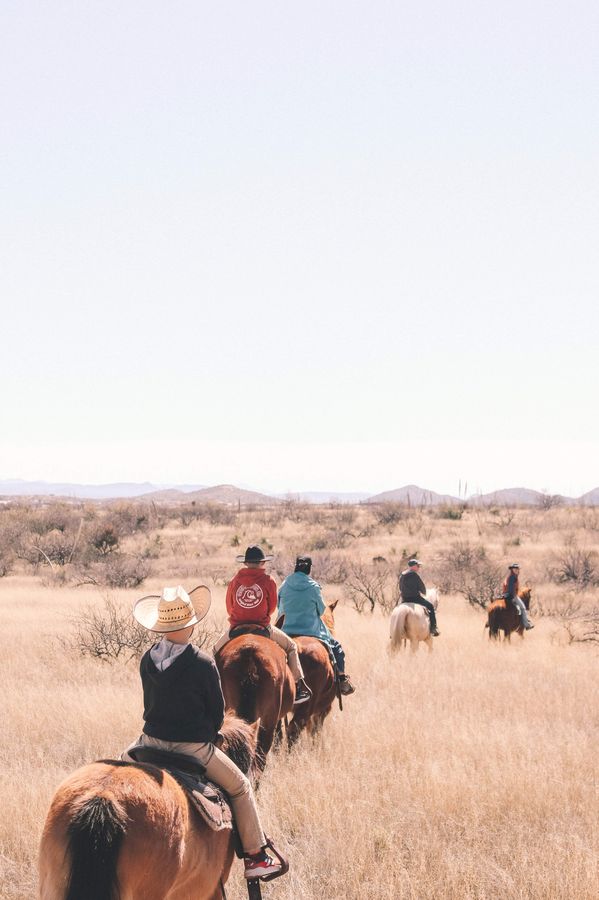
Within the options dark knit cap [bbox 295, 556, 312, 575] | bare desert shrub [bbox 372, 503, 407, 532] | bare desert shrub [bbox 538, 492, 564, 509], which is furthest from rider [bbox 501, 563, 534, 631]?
bare desert shrub [bbox 538, 492, 564, 509]

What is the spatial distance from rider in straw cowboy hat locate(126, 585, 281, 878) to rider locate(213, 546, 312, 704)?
339cm

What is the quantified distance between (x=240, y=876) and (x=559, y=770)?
3.61 meters

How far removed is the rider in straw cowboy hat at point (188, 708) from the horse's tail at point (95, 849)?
3.32ft

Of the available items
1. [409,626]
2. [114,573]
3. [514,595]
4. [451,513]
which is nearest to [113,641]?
[409,626]

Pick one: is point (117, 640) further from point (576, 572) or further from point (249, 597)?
point (576, 572)

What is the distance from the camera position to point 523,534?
3944 centimetres

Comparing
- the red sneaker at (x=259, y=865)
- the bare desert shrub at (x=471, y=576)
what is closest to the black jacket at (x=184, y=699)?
the red sneaker at (x=259, y=865)

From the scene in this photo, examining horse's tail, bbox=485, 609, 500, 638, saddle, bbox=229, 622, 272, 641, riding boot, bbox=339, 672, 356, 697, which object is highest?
saddle, bbox=229, 622, 272, 641

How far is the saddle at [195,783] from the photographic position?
3.79 m

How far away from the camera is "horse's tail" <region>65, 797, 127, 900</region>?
2939mm

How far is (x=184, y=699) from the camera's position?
4102mm

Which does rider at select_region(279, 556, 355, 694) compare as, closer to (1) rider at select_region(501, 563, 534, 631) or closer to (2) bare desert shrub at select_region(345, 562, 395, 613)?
(1) rider at select_region(501, 563, 534, 631)

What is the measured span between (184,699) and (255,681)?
2.81 meters

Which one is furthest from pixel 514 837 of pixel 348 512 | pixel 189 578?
pixel 348 512
